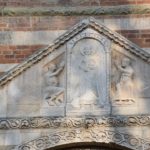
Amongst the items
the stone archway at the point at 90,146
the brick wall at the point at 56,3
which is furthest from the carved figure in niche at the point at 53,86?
the brick wall at the point at 56,3

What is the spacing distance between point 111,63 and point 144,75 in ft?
1.41

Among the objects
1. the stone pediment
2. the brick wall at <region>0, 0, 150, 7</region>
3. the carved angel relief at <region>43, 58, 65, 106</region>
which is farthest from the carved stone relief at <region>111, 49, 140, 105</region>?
the brick wall at <region>0, 0, 150, 7</region>

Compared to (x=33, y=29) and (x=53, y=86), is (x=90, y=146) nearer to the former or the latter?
(x=53, y=86)

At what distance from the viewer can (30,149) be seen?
8.33m

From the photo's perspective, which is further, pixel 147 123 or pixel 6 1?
pixel 6 1

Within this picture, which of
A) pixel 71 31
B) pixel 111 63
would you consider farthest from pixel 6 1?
pixel 111 63

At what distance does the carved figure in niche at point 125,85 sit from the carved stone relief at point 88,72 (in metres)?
0.14

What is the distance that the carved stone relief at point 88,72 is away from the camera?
8.55m

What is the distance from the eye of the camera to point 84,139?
27.4 ft

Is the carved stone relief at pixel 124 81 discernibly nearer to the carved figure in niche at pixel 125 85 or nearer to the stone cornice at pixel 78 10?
the carved figure in niche at pixel 125 85

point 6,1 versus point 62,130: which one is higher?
point 6,1

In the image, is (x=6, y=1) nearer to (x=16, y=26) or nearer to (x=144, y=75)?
(x=16, y=26)

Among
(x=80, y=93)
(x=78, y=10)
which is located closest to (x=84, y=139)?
(x=80, y=93)

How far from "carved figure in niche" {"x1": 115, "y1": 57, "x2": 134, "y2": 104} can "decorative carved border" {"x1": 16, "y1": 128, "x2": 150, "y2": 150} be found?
17.4 inches
